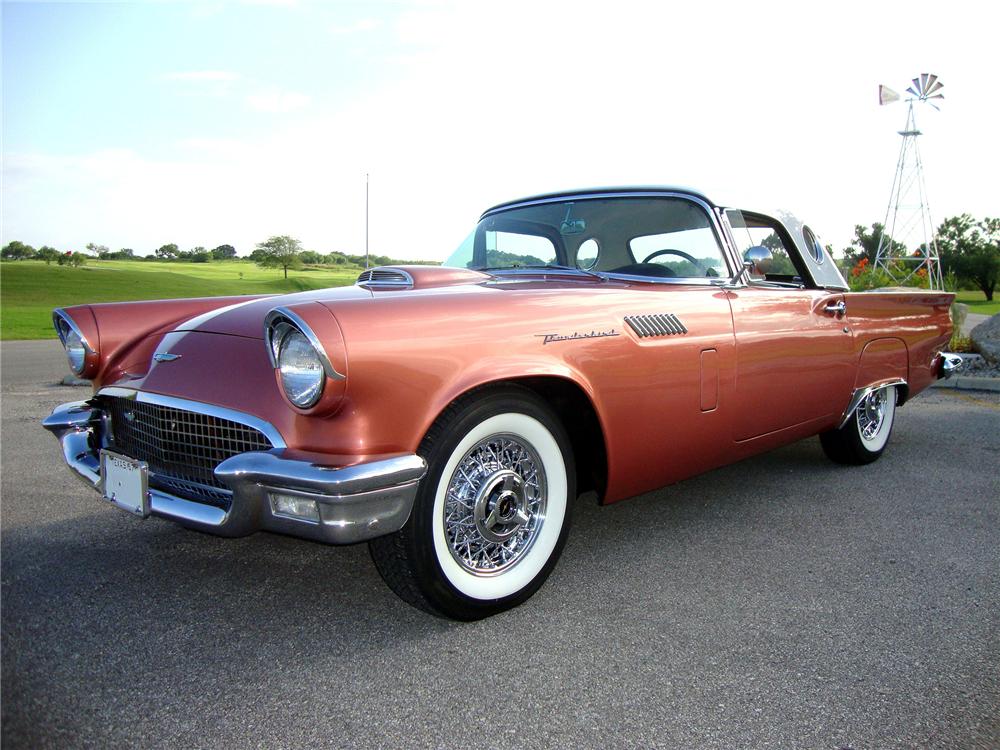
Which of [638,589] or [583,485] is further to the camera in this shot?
[583,485]

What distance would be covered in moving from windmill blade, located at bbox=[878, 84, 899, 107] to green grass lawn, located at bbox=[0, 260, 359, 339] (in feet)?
51.2

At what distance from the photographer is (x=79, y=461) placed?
107 inches

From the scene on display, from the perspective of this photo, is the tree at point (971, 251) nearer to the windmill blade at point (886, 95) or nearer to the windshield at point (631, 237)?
the windmill blade at point (886, 95)

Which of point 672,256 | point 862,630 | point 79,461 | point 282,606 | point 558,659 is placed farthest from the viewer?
point 672,256

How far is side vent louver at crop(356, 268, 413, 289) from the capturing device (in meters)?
2.75

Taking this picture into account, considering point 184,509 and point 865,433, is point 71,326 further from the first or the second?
point 865,433

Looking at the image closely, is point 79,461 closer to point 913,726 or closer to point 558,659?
point 558,659

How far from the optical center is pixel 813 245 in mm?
4043

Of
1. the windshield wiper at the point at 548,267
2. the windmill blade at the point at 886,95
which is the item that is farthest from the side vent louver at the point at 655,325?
the windmill blade at the point at 886,95

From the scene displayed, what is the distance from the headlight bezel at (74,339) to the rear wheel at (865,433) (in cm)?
372

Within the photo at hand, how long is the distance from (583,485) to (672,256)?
124 cm

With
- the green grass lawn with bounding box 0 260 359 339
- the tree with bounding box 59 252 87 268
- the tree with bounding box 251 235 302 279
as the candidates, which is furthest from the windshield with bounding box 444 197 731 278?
the tree with bounding box 59 252 87 268

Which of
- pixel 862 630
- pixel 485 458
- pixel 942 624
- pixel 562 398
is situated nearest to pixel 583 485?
pixel 562 398

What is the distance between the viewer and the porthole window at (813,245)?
4.01 metres
